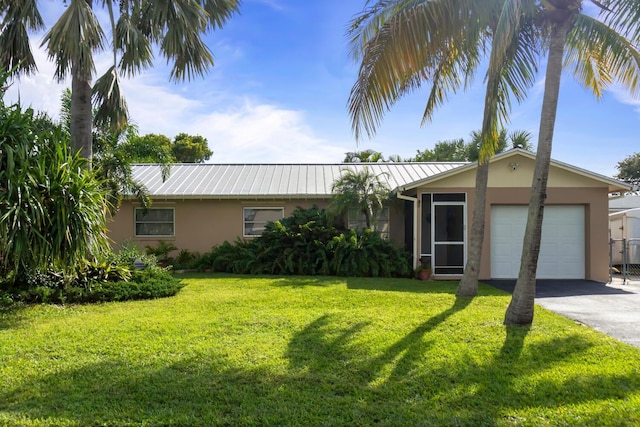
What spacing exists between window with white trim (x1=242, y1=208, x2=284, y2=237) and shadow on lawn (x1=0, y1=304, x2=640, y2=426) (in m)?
10.6

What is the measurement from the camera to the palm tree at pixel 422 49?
21.5 ft

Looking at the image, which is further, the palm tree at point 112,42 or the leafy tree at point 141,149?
the leafy tree at point 141,149

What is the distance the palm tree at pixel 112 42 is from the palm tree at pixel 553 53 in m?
7.21

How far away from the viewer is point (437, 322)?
6.89 m

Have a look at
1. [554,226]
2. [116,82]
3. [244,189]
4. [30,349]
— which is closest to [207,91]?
[116,82]

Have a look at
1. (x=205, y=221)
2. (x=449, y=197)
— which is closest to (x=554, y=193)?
(x=449, y=197)

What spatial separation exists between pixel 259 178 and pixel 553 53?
12.4 metres

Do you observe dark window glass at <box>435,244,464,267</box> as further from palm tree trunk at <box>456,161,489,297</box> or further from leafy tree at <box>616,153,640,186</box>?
leafy tree at <box>616,153,640,186</box>

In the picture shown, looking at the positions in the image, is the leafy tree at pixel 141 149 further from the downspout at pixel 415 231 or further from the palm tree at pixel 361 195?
the downspout at pixel 415 231

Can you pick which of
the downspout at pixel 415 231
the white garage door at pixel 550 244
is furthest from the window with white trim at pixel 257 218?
the white garage door at pixel 550 244

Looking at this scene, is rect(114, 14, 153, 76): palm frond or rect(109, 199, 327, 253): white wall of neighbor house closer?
rect(114, 14, 153, 76): palm frond

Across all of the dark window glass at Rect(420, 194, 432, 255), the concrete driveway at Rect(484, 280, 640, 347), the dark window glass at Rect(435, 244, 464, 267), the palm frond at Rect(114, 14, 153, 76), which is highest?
the palm frond at Rect(114, 14, 153, 76)

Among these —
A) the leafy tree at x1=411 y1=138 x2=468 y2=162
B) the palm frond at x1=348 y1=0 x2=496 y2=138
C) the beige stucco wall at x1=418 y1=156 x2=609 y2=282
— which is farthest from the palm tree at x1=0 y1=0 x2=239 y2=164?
the leafy tree at x1=411 y1=138 x2=468 y2=162

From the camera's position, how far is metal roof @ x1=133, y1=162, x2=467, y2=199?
50.7 feet
